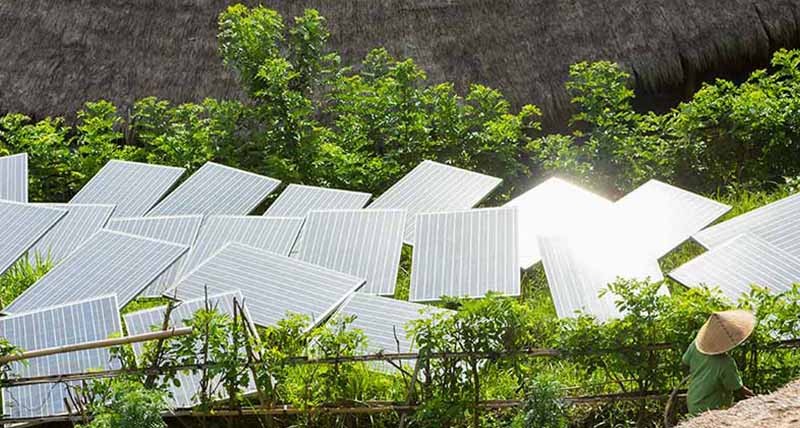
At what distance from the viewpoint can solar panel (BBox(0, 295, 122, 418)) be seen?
20.8 feet

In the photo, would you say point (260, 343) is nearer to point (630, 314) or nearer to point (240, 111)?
point (630, 314)

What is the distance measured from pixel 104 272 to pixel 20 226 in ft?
3.85

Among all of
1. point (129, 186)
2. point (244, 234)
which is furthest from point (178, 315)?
point (129, 186)

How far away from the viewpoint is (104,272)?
7602 millimetres

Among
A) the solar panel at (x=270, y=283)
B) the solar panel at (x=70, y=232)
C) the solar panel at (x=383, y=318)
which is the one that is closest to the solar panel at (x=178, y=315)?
the solar panel at (x=270, y=283)

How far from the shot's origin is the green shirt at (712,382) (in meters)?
5.59

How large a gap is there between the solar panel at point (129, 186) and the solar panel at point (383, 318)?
2656 millimetres

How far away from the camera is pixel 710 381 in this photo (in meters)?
5.60

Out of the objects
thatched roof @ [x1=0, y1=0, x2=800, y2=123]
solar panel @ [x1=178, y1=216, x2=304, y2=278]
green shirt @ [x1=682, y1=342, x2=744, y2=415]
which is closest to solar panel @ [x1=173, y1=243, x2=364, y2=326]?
solar panel @ [x1=178, y1=216, x2=304, y2=278]

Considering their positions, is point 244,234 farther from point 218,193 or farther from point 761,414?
point 761,414

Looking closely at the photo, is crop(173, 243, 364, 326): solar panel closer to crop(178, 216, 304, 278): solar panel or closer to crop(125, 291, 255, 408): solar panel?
crop(125, 291, 255, 408): solar panel

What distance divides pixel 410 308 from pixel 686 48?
534 cm

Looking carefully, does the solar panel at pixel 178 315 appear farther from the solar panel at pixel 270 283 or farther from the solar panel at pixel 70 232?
the solar panel at pixel 70 232

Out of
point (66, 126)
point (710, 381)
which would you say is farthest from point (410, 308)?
point (66, 126)
